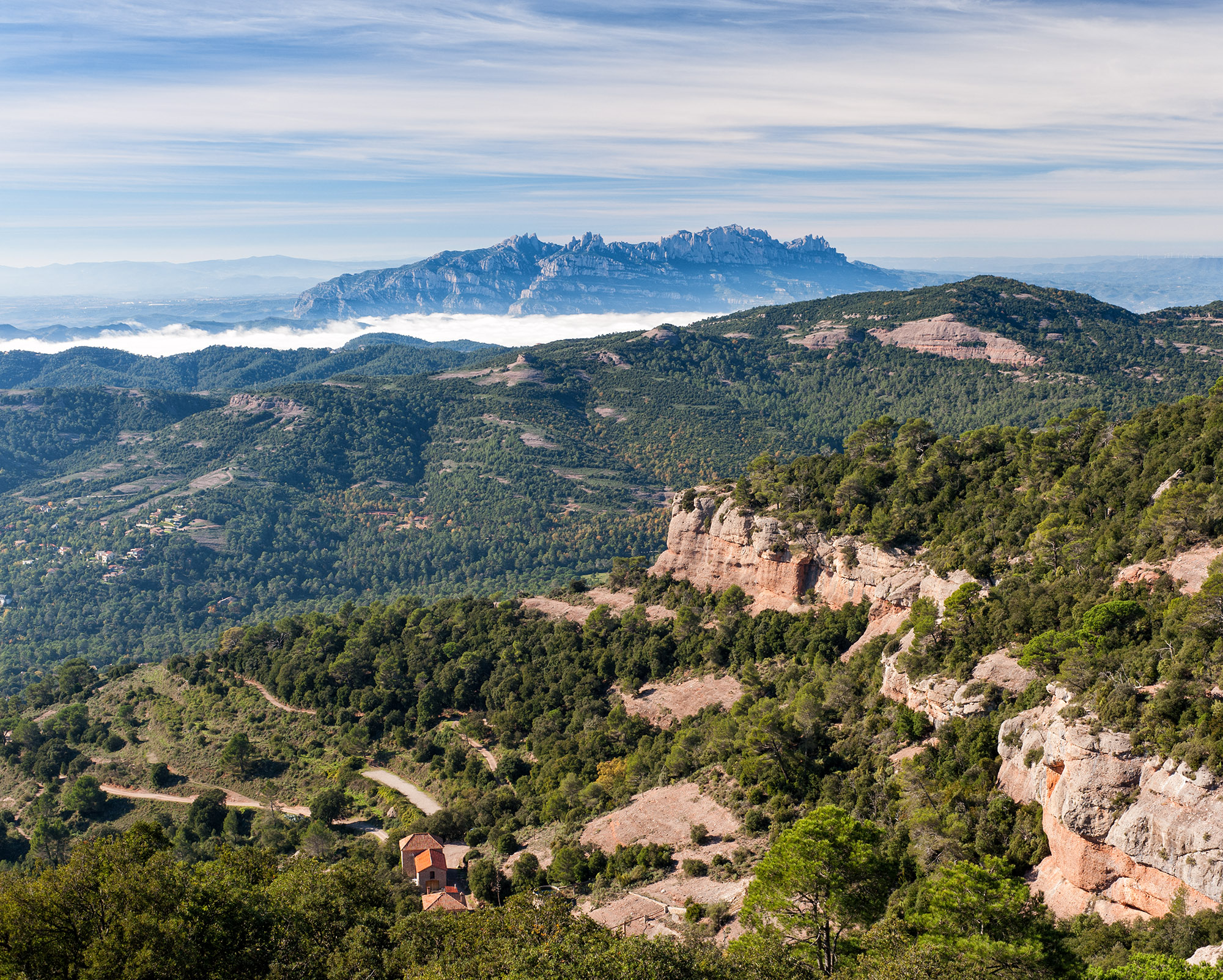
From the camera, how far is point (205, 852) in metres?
71.1

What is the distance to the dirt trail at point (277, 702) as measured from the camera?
95188mm

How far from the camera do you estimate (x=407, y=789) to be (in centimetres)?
7981

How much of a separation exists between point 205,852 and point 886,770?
186 feet

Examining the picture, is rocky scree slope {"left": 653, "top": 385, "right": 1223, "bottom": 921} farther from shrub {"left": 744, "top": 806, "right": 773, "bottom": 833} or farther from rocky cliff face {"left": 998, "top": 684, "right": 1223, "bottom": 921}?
shrub {"left": 744, "top": 806, "right": 773, "bottom": 833}

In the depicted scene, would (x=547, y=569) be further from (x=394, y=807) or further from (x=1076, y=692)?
(x=1076, y=692)

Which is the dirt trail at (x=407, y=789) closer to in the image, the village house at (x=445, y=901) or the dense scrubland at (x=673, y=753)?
the dense scrubland at (x=673, y=753)

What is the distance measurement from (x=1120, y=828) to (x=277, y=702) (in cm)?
8944

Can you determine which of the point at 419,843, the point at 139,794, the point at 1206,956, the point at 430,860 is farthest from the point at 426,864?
the point at 1206,956

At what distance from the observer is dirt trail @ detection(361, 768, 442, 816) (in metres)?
75.4

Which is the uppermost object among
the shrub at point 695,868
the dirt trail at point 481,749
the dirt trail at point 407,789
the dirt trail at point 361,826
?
the shrub at point 695,868

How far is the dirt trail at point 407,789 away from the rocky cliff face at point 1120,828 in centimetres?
A: 5172

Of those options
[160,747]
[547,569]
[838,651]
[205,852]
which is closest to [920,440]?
[838,651]

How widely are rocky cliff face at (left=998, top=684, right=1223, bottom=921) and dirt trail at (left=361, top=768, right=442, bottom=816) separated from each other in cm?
5172

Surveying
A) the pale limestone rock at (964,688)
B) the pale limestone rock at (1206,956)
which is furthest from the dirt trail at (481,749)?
the pale limestone rock at (1206,956)
